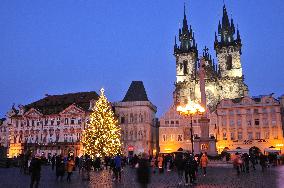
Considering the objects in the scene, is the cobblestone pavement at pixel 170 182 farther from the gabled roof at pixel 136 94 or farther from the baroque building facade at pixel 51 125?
the gabled roof at pixel 136 94

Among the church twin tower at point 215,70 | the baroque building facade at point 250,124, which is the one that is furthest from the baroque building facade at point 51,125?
the baroque building facade at point 250,124

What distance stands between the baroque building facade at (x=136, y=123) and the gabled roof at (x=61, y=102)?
6098 millimetres

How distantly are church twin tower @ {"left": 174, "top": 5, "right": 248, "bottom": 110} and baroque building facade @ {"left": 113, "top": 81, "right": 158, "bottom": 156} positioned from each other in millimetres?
9088

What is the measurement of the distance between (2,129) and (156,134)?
1548 inches

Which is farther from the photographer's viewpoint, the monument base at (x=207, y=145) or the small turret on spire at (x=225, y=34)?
the small turret on spire at (x=225, y=34)

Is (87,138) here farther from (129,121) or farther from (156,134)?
(156,134)

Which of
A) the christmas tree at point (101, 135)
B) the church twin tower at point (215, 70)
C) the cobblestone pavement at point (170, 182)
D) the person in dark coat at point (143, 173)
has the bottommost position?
the cobblestone pavement at point (170, 182)

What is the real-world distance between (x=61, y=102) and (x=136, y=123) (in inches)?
695

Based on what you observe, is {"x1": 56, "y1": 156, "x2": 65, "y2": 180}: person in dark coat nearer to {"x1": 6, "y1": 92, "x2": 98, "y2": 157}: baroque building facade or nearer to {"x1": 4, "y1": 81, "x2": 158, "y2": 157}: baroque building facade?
{"x1": 4, "y1": 81, "x2": 158, "y2": 157}: baroque building facade

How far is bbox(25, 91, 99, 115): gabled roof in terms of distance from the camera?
252ft

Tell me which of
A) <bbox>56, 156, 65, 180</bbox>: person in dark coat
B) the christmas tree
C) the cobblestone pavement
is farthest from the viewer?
the christmas tree

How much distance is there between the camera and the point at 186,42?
92.8 meters

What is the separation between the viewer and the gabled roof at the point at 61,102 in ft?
252

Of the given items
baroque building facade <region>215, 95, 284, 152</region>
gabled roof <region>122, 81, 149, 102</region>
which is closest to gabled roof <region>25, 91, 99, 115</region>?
gabled roof <region>122, 81, 149, 102</region>
